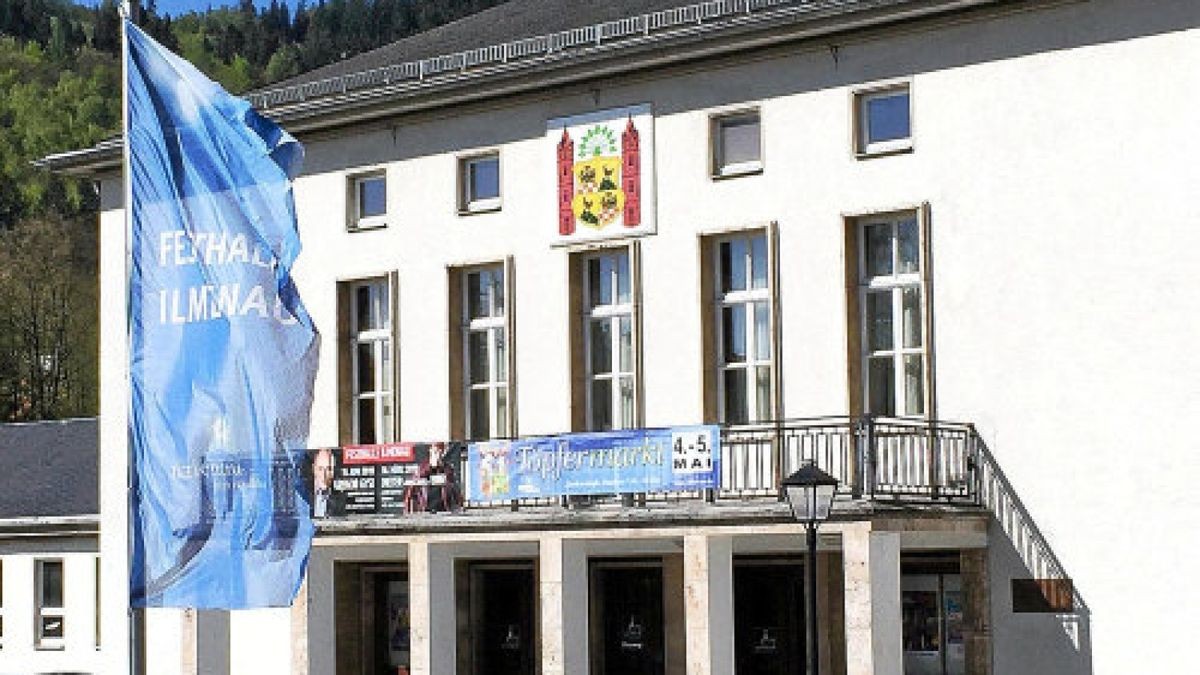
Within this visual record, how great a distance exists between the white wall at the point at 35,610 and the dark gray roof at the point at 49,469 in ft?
2.24

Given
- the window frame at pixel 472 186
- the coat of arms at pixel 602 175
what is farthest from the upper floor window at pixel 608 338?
the window frame at pixel 472 186

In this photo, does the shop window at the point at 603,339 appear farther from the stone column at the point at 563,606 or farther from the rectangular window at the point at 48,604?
the rectangular window at the point at 48,604

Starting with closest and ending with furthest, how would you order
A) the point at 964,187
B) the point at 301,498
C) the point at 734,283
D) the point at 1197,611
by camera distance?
the point at 301,498
the point at 1197,611
the point at 964,187
the point at 734,283

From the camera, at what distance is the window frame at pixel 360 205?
3494cm

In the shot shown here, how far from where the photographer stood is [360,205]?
35.4m

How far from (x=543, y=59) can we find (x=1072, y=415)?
29.2 ft

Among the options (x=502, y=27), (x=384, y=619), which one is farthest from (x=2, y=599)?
(x=502, y=27)

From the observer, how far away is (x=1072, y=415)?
27469 millimetres

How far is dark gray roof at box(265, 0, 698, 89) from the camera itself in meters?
33.3

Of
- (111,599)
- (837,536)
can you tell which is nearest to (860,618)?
(837,536)

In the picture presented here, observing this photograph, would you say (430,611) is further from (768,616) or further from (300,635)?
(768,616)

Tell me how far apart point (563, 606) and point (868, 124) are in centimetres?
706

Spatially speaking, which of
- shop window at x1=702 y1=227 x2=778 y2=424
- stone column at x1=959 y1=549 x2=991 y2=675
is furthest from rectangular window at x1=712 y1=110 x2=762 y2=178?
stone column at x1=959 y1=549 x2=991 y2=675

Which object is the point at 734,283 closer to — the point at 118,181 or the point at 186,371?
the point at 118,181
